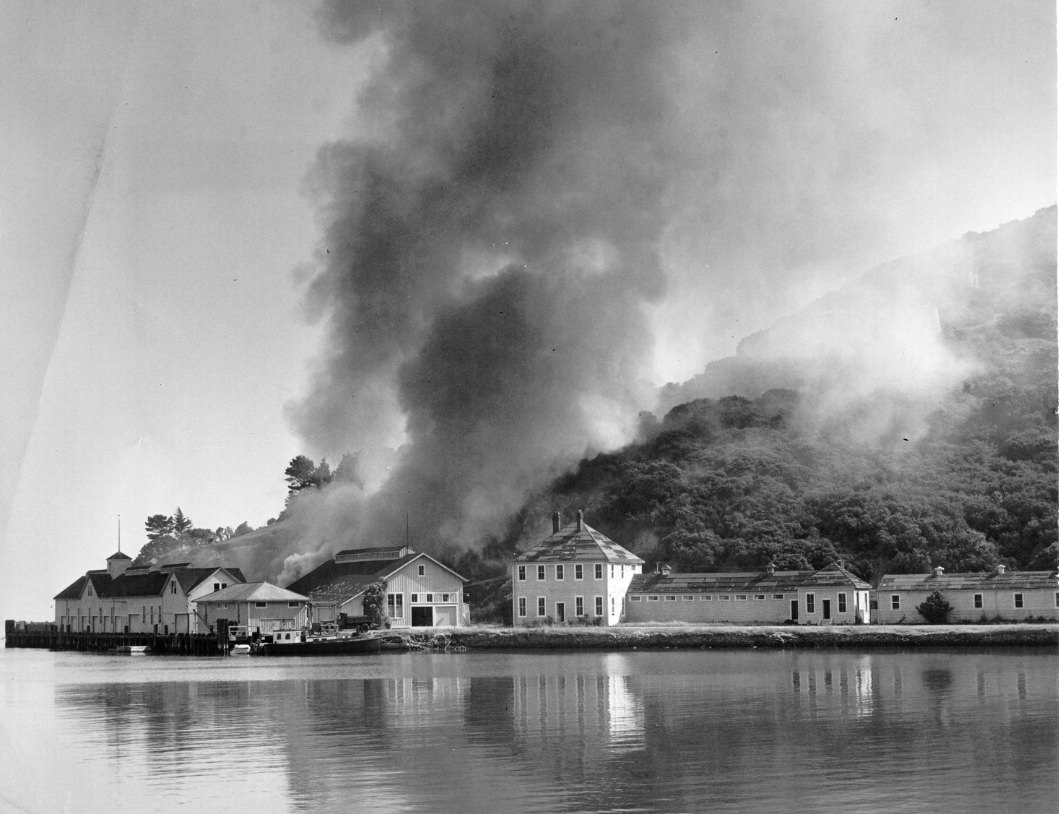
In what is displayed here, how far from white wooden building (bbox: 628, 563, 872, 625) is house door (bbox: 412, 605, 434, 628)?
27.5 ft

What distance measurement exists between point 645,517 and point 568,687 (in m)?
27.9

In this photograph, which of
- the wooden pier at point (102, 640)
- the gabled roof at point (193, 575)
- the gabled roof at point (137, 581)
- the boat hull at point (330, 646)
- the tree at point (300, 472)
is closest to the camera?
the boat hull at point (330, 646)

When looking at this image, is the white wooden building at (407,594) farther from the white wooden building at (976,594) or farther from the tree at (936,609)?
the tree at (936,609)

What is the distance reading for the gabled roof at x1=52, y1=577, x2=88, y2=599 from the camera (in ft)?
223

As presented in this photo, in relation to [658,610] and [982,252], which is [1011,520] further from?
[982,252]

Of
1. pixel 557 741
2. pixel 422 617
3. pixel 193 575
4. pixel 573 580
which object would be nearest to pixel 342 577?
pixel 422 617

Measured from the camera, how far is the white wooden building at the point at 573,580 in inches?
1865

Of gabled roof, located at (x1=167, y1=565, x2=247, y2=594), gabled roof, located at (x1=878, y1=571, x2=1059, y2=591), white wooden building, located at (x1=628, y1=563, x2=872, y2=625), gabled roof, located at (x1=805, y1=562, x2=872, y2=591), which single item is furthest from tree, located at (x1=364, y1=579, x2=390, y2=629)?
gabled roof, located at (x1=878, y1=571, x2=1059, y2=591)

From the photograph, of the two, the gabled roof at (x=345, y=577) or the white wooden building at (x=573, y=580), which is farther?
the gabled roof at (x=345, y=577)

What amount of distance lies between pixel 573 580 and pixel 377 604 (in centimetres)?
754

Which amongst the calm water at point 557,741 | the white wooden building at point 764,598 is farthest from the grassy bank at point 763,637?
the calm water at point 557,741

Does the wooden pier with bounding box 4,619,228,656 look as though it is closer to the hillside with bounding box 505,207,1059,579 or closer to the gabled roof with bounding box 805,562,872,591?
the hillside with bounding box 505,207,1059,579

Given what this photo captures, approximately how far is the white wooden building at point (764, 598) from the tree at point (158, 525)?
33084 millimetres

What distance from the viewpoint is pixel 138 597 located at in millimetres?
62031
